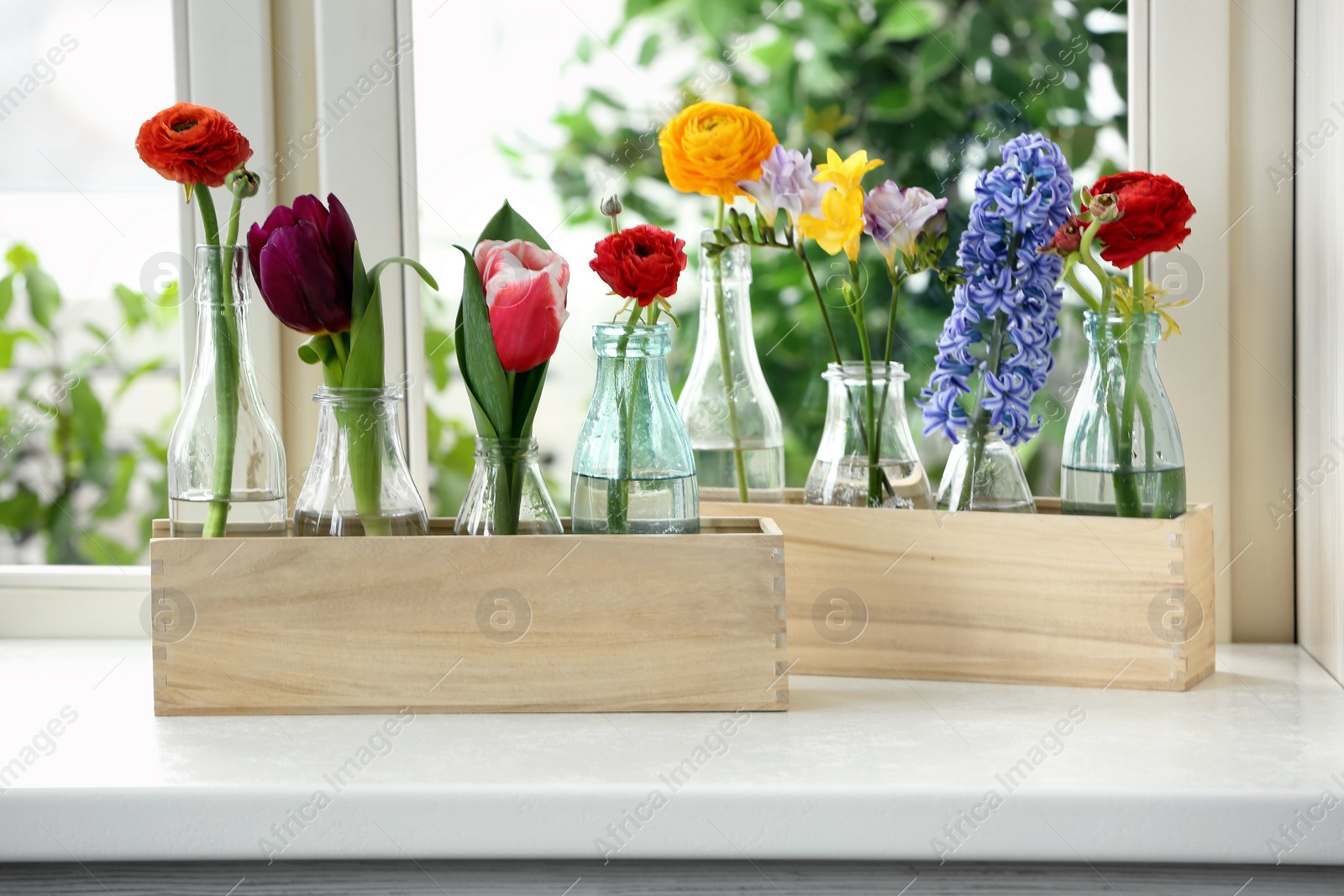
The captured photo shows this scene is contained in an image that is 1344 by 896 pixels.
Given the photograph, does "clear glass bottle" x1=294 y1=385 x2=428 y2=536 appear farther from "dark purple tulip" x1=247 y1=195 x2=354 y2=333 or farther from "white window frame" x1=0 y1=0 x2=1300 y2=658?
"white window frame" x1=0 y1=0 x2=1300 y2=658

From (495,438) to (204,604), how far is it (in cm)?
22

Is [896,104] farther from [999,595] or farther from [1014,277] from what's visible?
[999,595]

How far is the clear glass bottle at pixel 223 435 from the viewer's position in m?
0.82

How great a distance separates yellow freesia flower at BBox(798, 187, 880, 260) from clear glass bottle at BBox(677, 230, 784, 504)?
3.6 inches

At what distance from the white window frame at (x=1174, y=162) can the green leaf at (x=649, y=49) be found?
0.71ft

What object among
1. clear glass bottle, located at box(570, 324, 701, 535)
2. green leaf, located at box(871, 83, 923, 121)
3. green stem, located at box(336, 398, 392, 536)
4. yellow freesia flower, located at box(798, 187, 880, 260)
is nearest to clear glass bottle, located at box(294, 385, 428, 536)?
green stem, located at box(336, 398, 392, 536)

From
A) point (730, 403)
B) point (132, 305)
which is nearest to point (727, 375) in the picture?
point (730, 403)

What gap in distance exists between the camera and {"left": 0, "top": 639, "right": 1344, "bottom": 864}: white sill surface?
2.03ft

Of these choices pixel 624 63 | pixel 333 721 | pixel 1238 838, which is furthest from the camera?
pixel 624 63

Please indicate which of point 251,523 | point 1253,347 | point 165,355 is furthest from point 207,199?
point 1253,347

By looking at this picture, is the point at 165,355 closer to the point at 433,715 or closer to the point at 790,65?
the point at 433,715

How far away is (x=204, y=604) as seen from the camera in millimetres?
769

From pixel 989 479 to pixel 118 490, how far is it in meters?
0.85

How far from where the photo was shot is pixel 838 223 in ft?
2.82
